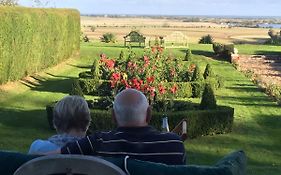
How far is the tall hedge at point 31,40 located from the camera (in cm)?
1792

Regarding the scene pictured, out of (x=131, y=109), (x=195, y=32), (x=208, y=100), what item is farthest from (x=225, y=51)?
(x=195, y=32)

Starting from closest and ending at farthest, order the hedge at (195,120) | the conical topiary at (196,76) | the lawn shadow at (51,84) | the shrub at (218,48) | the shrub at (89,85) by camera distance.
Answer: the hedge at (195,120), the shrub at (89,85), the conical topiary at (196,76), the lawn shadow at (51,84), the shrub at (218,48)

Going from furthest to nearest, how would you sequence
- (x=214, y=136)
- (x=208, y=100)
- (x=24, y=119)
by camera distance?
(x=24, y=119), (x=208, y=100), (x=214, y=136)

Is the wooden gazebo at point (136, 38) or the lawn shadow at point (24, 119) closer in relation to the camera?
the lawn shadow at point (24, 119)

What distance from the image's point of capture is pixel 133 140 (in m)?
3.72

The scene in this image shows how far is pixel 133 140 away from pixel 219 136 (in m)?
8.33

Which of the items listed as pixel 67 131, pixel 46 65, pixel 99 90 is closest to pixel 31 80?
pixel 46 65

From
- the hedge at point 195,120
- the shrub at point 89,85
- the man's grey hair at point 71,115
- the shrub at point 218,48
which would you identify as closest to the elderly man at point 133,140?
the man's grey hair at point 71,115

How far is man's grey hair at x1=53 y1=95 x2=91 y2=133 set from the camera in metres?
3.89

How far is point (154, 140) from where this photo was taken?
12.2 feet

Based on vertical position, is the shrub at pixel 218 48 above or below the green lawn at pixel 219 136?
below

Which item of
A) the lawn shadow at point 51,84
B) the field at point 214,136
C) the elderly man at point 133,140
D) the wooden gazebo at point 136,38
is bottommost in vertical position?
the wooden gazebo at point 136,38

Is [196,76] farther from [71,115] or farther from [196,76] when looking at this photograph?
[71,115]

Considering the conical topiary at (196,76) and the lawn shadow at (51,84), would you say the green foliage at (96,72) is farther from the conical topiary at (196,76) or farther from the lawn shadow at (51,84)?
the conical topiary at (196,76)
